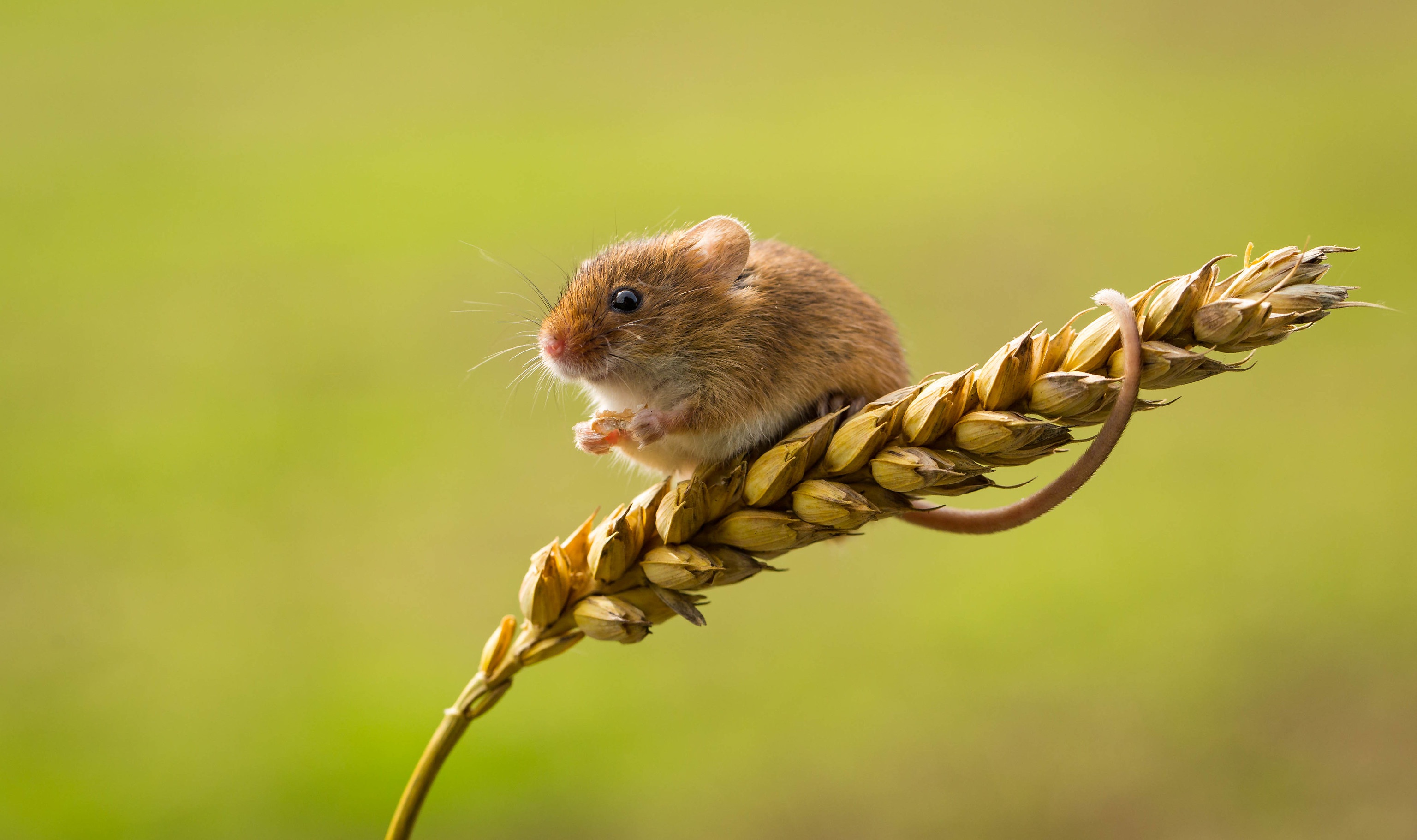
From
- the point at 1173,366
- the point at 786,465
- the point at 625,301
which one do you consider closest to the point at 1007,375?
the point at 1173,366

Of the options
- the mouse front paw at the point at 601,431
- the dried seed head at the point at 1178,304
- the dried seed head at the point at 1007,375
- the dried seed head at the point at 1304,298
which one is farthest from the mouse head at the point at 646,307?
the dried seed head at the point at 1304,298

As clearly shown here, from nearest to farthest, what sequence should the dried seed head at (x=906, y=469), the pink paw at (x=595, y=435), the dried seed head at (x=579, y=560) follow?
the dried seed head at (x=906, y=469) → the dried seed head at (x=579, y=560) → the pink paw at (x=595, y=435)

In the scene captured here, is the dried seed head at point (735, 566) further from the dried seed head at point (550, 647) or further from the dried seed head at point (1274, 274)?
the dried seed head at point (1274, 274)

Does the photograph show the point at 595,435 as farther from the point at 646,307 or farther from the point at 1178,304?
the point at 1178,304

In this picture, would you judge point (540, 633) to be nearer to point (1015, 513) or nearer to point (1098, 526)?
point (1015, 513)

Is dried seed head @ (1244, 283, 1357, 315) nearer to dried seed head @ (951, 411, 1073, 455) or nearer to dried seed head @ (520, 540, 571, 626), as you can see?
dried seed head @ (951, 411, 1073, 455)
